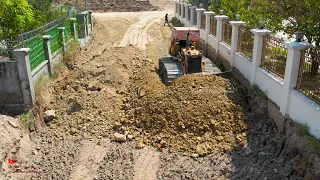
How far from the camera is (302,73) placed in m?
8.02

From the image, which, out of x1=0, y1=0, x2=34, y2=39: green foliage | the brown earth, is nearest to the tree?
x1=0, y1=0, x2=34, y2=39: green foliage

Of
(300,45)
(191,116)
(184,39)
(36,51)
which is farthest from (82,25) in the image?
(300,45)

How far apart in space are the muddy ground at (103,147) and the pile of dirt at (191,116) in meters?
0.32

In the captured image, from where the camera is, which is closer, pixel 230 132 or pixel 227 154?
pixel 227 154

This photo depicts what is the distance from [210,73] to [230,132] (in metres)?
3.50

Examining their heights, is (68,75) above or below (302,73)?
below

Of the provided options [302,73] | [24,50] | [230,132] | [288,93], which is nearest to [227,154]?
[230,132]

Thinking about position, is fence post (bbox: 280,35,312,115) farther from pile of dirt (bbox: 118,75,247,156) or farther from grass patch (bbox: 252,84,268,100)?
pile of dirt (bbox: 118,75,247,156)

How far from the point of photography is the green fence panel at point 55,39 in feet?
44.6

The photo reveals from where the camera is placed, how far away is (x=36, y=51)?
457 inches

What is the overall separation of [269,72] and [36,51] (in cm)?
797

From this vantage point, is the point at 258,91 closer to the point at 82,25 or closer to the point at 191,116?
the point at 191,116

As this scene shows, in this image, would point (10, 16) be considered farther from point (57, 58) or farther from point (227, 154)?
point (227, 154)

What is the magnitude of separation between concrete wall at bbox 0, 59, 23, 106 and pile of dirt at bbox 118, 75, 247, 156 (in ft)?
11.5
